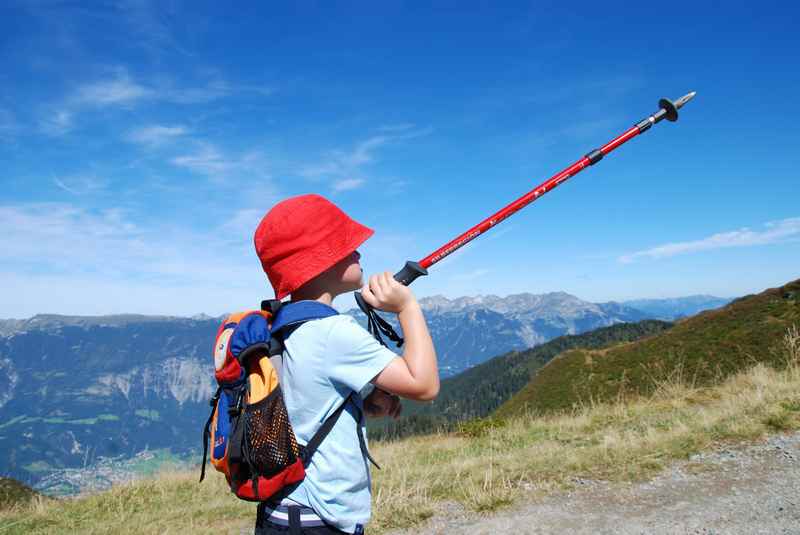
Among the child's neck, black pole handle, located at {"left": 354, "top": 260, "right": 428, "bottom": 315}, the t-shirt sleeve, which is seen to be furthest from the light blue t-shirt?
black pole handle, located at {"left": 354, "top": 260, "right": 428, "bottom": 315}

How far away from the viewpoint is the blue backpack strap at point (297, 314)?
1.99m

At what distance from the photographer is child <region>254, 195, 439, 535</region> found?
6.43 feet

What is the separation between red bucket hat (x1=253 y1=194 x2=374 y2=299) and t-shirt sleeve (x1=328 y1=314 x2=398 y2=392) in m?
0.31

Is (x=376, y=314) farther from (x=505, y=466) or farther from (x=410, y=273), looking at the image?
(x=505, y=466)

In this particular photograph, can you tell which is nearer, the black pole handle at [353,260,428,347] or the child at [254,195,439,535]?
the child at [254,195,439,535]

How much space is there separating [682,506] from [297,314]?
15.9ft

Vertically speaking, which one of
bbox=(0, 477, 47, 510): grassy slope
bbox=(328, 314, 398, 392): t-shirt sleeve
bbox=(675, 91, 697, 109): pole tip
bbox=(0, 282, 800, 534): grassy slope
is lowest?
bbox=(0, 477, 47, 510): grassy slope

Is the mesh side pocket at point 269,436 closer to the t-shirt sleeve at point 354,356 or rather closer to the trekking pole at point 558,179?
the t-shirt sleeve at point 354,356

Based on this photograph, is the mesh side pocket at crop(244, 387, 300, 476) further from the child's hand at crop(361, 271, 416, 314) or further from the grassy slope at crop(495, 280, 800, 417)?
the grassy slope at crop(495, 280, 800, 417)

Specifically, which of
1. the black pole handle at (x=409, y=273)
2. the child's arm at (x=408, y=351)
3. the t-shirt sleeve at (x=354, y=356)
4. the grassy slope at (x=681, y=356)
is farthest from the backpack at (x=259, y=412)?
the grassy slope at (x=681, y=356)

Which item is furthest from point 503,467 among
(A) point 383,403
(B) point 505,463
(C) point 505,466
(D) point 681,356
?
(D) point 681,356

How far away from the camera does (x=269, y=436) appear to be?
6.33ft

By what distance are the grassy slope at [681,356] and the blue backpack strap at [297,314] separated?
48.4 feet

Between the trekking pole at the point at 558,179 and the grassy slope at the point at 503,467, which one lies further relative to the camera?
the grassy slope at the point at 503,467
